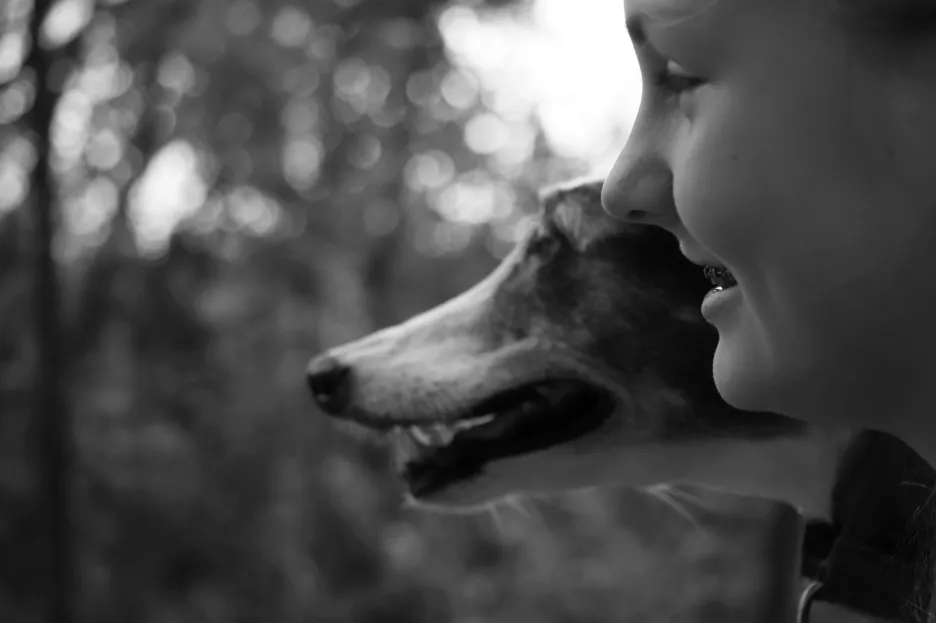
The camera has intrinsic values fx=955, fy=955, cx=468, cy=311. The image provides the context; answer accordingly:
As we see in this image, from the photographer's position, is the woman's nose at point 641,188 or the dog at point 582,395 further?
the dog at point 582,395

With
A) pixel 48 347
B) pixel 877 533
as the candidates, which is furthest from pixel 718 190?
pixel 48 347

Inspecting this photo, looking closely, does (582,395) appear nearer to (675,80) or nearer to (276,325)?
(675,80)

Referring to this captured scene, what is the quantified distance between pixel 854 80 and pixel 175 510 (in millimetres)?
2545

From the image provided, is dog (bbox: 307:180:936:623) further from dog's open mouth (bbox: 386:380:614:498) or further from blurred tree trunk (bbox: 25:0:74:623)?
blurred tree trunk (bbox: 25:0:74:623)

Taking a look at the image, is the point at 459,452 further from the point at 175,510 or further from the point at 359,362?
the point at 175,510

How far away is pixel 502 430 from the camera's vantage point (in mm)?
923

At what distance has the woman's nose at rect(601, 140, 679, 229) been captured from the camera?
1.78 feet

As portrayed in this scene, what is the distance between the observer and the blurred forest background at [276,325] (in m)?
2.34

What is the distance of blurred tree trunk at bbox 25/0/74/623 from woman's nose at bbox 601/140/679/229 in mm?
1620

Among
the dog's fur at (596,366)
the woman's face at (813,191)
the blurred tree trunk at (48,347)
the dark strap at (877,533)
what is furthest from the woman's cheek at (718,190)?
the blurred tree trunk at (48,347)

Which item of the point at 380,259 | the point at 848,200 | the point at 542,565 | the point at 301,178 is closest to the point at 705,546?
the point at 542,565

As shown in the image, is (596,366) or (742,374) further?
(596,366)

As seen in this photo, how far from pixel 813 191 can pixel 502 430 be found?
51 cm

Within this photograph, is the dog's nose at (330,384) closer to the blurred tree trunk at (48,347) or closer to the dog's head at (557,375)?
the dog's head at (557,375)
